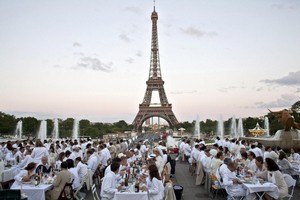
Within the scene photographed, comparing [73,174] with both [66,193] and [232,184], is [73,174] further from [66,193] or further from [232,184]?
[232,184]

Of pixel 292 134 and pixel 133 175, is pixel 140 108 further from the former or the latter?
pixel 133 175

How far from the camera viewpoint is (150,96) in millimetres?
73375

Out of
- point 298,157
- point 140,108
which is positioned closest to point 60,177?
point 298,157

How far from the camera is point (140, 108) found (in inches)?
2803

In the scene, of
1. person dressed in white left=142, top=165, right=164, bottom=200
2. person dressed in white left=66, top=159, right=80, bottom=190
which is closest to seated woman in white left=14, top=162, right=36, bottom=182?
person dressed in white left=66, top=159, right=80, bottom=190

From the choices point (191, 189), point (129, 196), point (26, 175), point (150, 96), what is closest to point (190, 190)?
point (191, 189)

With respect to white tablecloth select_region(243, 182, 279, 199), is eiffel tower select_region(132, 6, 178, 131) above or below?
above

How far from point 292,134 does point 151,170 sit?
49.1ft

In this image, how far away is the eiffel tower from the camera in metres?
70.9

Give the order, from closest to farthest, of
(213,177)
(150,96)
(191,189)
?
(213,177) < (191,189) < (150,96)

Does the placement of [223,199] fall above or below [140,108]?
below

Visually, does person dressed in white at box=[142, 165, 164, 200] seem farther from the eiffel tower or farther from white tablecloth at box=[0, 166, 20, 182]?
the eiffel tower

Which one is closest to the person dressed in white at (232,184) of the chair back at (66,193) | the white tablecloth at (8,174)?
the chair back at (66,193)

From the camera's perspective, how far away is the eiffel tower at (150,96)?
70875mm
